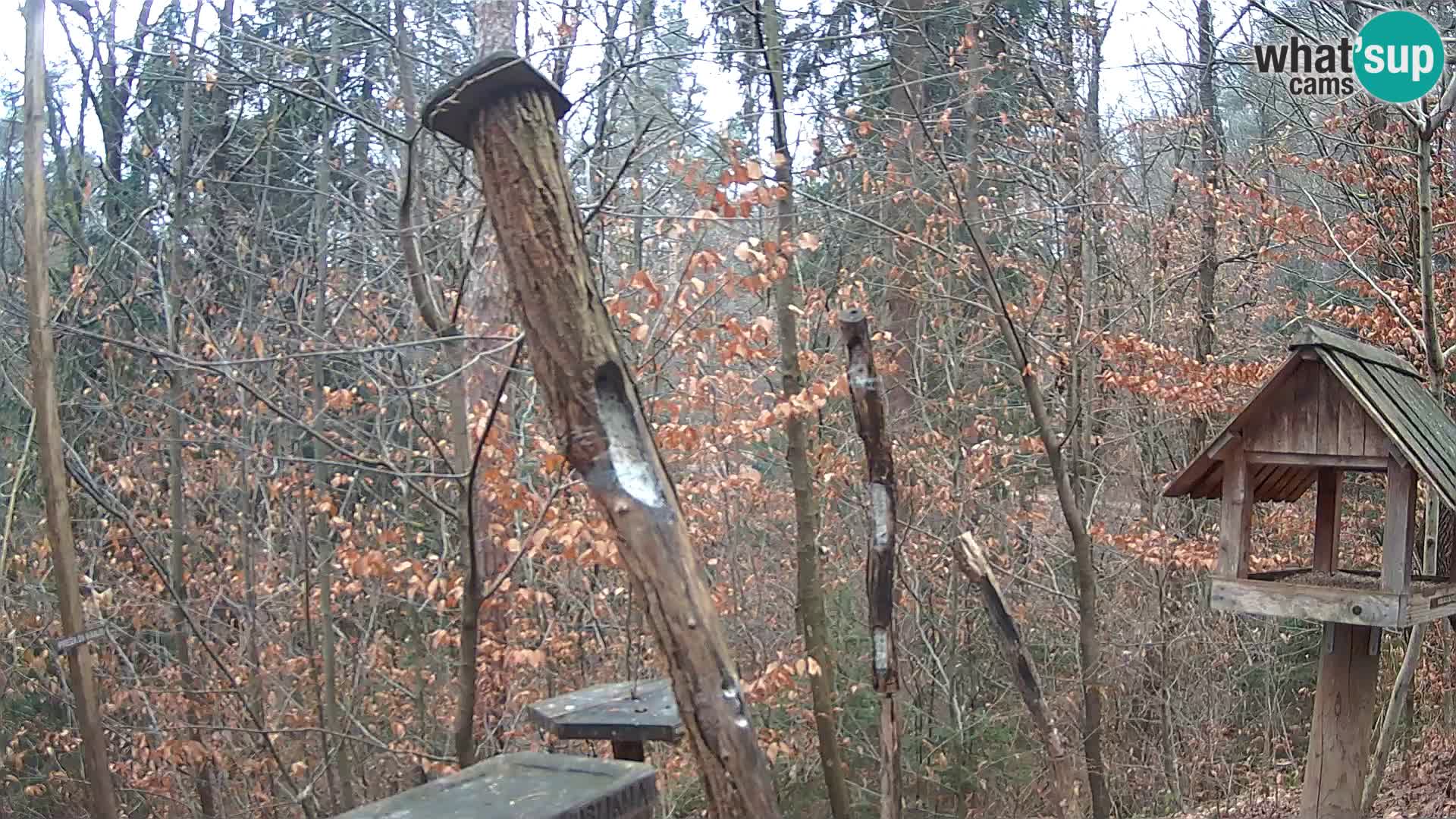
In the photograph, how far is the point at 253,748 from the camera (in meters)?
8.50

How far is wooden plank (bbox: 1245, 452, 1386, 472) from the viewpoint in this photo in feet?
11.7

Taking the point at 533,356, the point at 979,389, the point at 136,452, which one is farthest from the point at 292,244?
the point at 533,356

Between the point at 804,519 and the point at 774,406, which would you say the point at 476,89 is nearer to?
the point at 774,406

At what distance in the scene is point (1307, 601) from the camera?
3.59 m

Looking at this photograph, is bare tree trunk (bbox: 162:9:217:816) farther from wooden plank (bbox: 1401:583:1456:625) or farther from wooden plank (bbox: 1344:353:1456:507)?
wooden plank (bbox: 1401:583:1456:625)

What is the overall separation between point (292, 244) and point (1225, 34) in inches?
315

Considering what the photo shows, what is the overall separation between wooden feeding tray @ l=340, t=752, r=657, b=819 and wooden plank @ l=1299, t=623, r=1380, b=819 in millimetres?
2381

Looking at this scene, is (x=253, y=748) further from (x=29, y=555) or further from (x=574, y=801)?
(x=574, y=801)

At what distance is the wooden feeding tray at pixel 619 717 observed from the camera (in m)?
4.07

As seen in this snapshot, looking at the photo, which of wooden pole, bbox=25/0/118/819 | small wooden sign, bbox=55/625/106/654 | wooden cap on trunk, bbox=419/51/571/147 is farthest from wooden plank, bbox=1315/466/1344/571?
wooden pole, bbox=25/0/118/819

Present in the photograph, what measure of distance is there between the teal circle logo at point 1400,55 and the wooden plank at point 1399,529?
9.06 feet

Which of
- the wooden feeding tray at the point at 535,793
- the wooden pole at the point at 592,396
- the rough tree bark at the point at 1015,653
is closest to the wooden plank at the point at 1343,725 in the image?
the rough tree bark at the point at 1015,653

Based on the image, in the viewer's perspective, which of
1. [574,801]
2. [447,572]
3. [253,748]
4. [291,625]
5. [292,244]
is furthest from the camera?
[292,244]

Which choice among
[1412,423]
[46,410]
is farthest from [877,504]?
[46,410]
